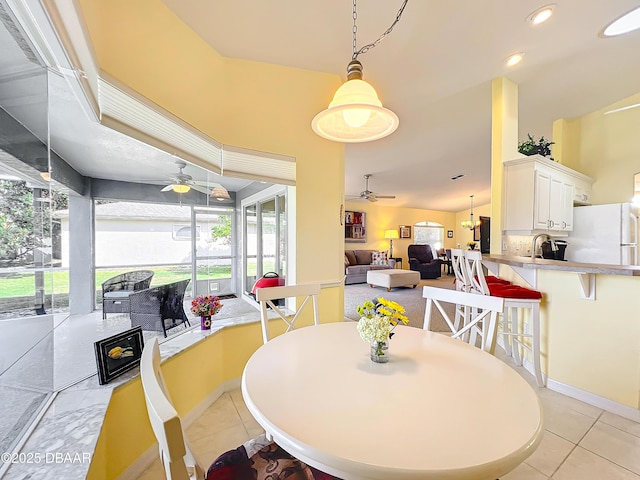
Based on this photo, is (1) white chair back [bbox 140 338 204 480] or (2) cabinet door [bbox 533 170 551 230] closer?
(1) white chair back [bbox 140 338 204 480]

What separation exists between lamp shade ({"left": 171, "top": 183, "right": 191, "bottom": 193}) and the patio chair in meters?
0.77

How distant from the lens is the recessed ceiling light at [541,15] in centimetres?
211

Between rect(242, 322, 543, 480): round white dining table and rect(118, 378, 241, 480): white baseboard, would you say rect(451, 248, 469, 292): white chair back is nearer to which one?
rect(242, 322, 543, 480): round white dining table

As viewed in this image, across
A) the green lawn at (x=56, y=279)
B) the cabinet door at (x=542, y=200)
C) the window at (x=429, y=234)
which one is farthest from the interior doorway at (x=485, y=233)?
the green lawn at (x=56, y=279)

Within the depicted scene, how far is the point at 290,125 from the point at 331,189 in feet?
2.28

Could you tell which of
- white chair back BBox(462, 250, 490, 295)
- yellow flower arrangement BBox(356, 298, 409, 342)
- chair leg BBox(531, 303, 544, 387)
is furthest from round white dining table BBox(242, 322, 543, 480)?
chair leg BBox(531, 303, 544, 387)

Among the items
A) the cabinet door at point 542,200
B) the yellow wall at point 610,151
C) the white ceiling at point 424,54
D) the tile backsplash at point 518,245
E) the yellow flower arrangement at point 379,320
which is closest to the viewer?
the yellow flower arrangement at point 379,320

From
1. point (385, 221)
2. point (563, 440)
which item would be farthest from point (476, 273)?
point (385, 221)

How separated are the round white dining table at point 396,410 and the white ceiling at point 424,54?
5.66 ft

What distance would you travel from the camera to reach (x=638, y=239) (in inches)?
155

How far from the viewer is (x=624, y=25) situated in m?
2.48

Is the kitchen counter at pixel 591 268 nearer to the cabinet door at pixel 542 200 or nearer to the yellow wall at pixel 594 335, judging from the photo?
the yellow wall at pixel 594 335

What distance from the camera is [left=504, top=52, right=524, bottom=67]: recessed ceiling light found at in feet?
8.80

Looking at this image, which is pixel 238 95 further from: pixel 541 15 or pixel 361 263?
pixel 361 263
